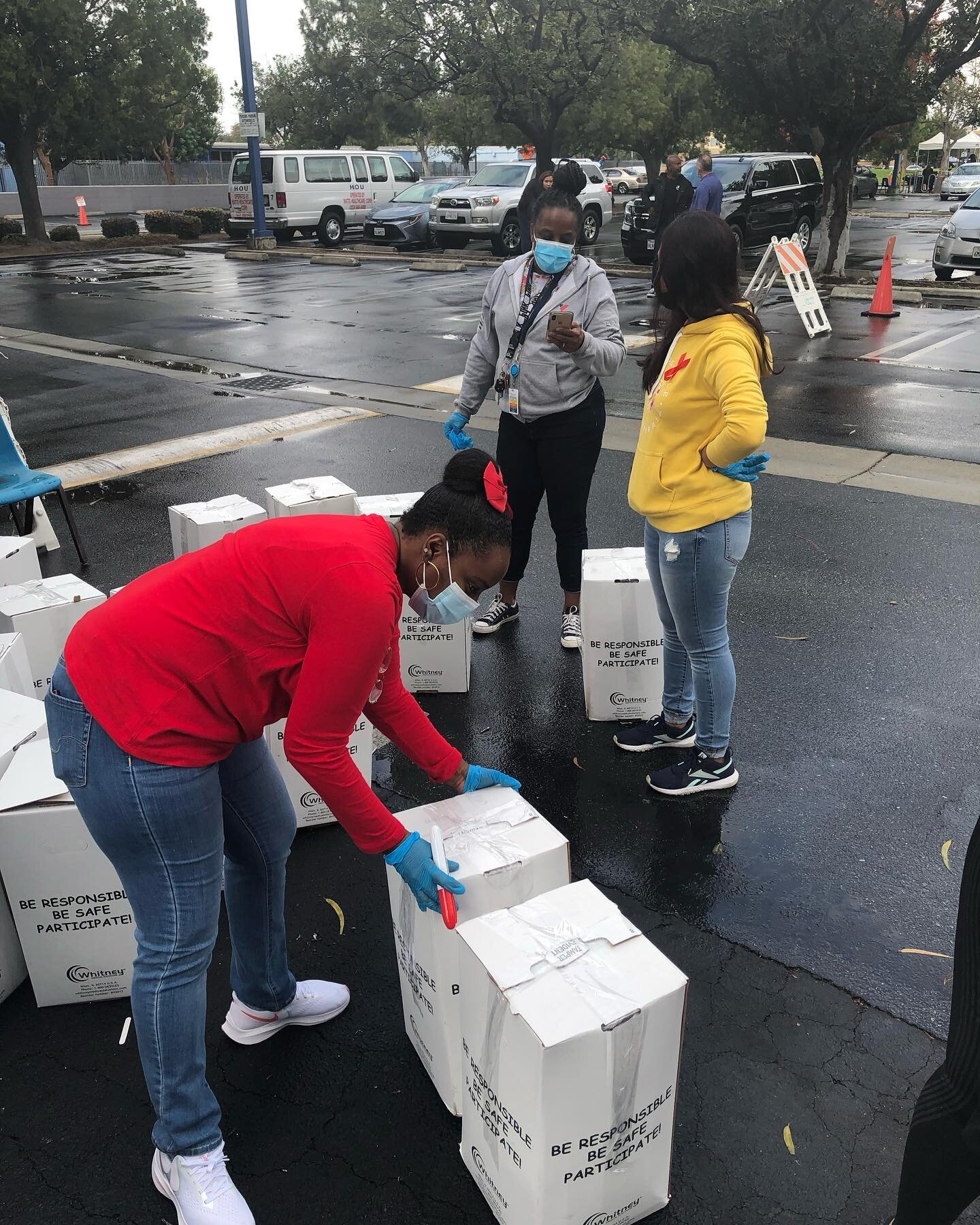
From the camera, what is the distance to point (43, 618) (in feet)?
11.7

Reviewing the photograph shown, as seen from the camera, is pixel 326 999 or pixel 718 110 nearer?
pixel 326 999

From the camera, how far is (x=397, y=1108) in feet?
7.74

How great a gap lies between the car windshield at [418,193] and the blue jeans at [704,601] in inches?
888

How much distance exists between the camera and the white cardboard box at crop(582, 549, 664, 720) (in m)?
3.77

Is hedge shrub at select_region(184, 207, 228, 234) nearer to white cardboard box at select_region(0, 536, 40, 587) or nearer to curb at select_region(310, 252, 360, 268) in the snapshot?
curb at select_region(310, 252, 360, 268)

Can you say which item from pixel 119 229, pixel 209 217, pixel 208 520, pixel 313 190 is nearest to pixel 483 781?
pixel 208 520

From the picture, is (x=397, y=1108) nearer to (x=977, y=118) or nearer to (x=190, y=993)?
(x=190, y=993)

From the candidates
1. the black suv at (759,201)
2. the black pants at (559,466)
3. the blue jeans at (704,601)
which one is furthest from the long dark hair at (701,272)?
the black suv at (759,201)

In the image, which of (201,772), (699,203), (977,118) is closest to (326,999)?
(201,772)

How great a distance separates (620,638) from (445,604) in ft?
6.31

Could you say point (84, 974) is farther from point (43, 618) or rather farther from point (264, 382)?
point (264, 382)

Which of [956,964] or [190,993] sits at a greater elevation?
[956,964]

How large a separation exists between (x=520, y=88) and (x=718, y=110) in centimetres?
830

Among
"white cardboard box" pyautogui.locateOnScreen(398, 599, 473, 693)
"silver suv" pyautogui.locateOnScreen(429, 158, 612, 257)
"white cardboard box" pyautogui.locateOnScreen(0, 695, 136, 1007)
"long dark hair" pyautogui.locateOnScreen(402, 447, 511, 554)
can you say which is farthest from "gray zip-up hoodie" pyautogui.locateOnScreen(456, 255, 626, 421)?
"silver suv" pyautogui.locateOnScreen(429, 158, 612, 257)
